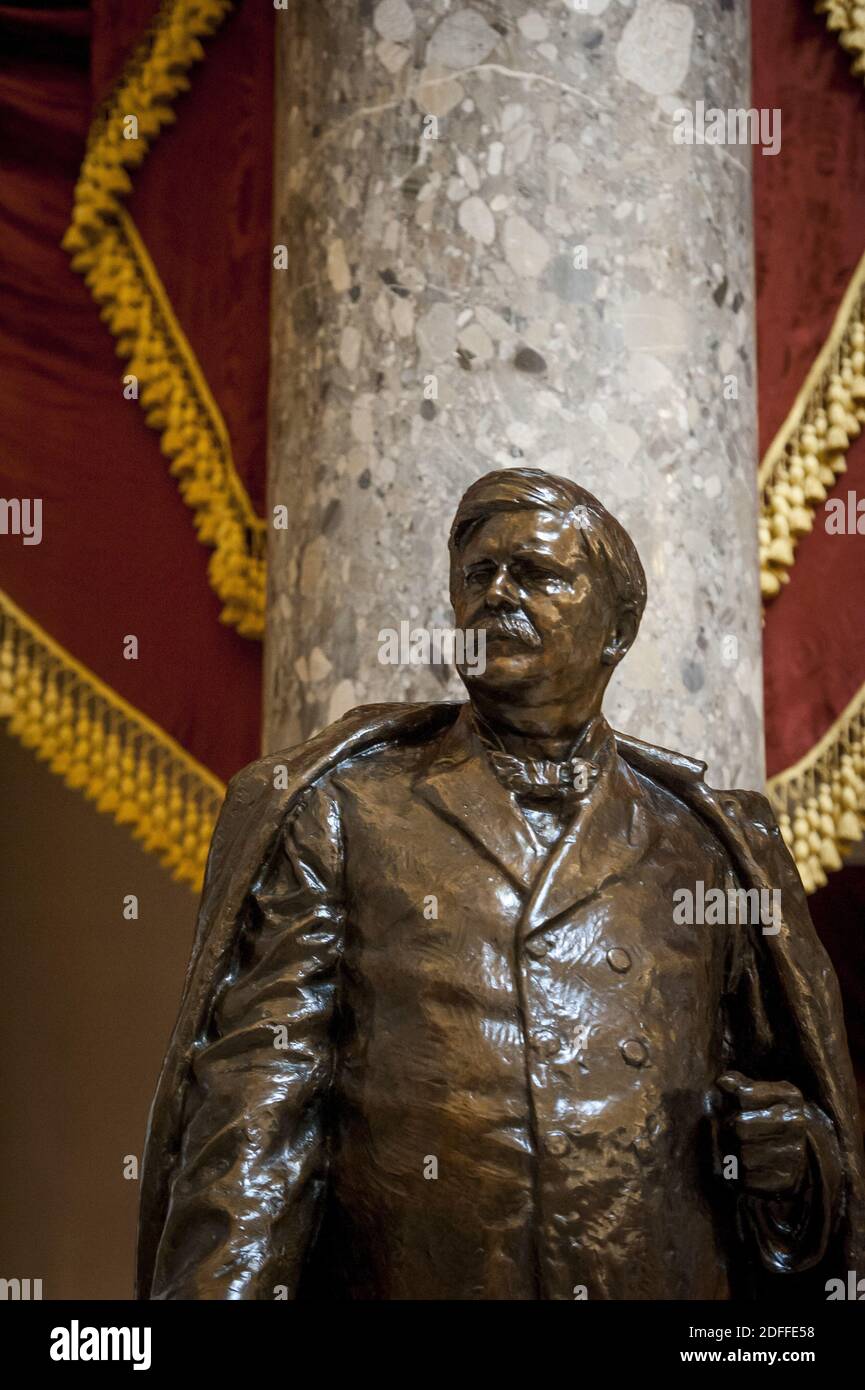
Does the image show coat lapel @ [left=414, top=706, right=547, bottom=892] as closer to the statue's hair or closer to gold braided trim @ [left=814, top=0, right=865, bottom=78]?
the statue's hair

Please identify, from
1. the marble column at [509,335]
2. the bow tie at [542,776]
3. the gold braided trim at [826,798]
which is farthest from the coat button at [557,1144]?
the gold braided trim at [826,798]

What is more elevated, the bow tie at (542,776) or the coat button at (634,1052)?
the bow tie at (542,776)

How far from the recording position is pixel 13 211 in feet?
12.3

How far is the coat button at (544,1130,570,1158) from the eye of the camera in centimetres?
219

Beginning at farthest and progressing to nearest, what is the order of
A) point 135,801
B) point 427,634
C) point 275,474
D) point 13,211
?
1. point 13,211
2. point 135,801
3. point 275,474
4. point 427,634

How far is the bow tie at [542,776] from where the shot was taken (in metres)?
2.38

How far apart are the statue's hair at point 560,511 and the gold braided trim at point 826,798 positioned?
3.49ft

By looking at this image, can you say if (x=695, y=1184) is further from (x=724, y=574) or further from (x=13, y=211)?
(x=13, y=211)

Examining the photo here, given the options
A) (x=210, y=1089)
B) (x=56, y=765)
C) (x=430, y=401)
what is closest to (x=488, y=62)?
(x=430, y=401)

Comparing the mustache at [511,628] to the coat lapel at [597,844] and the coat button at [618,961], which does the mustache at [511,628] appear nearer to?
the coat lapel at [597,844]

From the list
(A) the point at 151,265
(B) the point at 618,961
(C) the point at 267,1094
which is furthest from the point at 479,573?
(A) the point at 151,265

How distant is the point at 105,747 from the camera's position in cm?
356

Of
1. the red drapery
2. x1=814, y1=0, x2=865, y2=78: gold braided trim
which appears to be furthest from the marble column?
x1=814, y1=0, x2=865, y2=78: gold braided trim

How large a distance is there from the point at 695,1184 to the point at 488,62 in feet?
5.31
